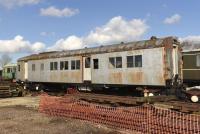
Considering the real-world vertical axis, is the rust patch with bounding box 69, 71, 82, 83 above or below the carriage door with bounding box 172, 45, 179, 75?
below

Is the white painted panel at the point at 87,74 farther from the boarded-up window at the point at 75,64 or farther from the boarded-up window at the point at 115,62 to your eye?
the boarded-up window at the point at 115,62

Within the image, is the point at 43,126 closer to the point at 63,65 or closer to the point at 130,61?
the point at 130,61

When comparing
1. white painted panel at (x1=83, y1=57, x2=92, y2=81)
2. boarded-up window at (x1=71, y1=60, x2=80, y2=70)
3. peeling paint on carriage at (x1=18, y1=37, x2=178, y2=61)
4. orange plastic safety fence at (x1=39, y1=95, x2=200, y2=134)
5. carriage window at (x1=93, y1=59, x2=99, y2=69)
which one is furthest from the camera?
boarded-up window at (x1=71, y1=60, x2=80, y2=70)

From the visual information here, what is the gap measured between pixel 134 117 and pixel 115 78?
9729 millimetres

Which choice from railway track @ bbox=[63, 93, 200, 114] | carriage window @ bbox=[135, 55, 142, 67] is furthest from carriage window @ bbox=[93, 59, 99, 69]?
railway track @ bbox=[63, 93, 200, 114]

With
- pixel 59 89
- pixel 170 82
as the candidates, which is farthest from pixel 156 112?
pixel 59 89

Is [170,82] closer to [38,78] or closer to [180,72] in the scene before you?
[180,72]

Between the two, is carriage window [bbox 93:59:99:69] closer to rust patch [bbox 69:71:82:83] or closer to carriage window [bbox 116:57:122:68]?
rust patch [bbox 69:71:82:83]

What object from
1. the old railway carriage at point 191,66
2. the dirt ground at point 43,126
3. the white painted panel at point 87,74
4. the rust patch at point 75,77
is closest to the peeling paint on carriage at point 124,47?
the white painted panel at point 87,74

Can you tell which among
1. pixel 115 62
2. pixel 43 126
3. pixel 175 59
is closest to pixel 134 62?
pixel 115 62

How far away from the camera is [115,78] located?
869 inches

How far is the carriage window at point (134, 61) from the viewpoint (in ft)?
66.8

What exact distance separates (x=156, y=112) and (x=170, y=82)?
7195 millimetres

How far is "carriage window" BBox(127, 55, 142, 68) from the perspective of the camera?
20375 mm
